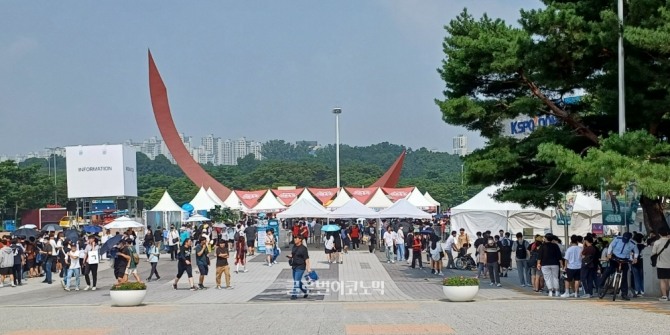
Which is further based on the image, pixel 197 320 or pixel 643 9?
pixel 643 9

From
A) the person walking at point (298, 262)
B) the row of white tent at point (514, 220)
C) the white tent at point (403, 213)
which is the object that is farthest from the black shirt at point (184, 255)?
the row of white tent at point (514, 220)

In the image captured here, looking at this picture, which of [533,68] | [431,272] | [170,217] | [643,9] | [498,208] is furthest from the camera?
[170,217]

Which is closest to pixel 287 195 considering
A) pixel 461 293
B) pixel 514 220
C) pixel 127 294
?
pixel 514 220

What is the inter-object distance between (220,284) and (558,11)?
1068 centimetres

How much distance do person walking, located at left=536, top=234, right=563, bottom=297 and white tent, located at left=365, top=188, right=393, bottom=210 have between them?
2743cm

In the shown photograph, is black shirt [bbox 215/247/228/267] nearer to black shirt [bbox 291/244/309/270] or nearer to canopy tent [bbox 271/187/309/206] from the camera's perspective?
black shirt [bbox 291/244/309/270]

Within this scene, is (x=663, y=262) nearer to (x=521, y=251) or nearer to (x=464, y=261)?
(x=521, y=251)

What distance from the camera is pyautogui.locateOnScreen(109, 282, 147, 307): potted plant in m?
17.1

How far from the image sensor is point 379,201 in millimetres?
47250

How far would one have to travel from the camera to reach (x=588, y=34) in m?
19.3

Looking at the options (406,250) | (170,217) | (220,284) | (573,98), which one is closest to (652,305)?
(573,98)

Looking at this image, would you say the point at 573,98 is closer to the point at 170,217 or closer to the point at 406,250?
the point at 406,250

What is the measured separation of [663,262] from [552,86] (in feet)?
17.8

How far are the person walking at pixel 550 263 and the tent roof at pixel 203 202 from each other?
31320mm
